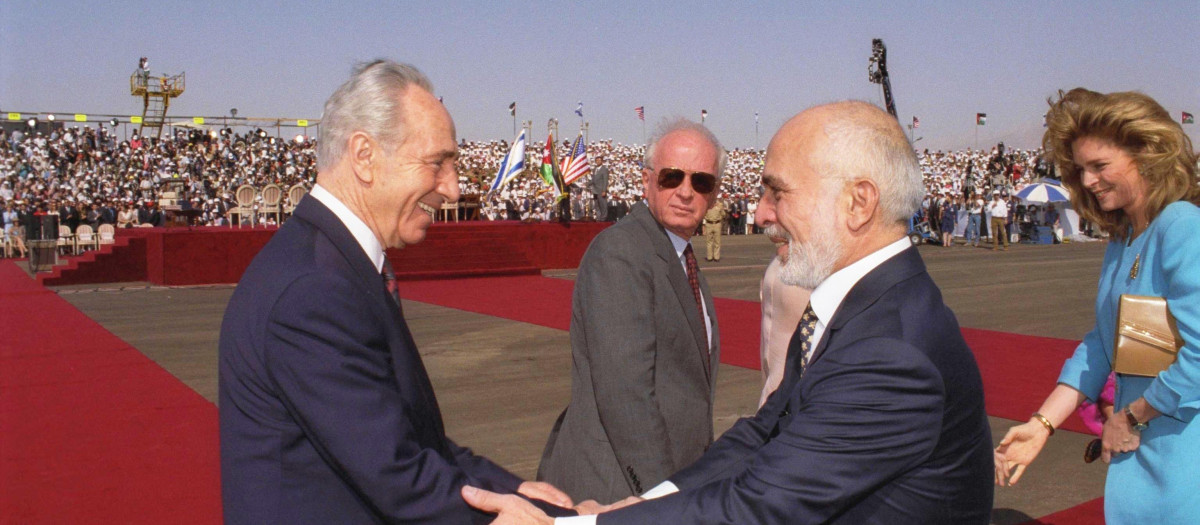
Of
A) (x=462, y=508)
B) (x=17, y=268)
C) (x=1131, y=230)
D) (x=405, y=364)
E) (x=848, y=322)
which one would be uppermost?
(x=1131, y=230)

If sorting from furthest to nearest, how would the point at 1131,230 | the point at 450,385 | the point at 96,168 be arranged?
the point at 96,168 < the point at 450,385 < the point at 1131,230

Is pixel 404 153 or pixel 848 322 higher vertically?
pixel 404 153

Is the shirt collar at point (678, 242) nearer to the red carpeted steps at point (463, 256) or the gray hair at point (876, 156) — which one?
the gray hair at point (876, 156)

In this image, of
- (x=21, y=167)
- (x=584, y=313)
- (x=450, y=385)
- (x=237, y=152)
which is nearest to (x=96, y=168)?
(x=21, y=167)

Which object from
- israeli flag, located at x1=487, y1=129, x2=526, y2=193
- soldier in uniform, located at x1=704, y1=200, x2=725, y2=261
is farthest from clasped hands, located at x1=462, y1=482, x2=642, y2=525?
israeli flag, located at x1=487, y1=129, x2=526, y2=193

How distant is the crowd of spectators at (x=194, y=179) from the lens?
2920 centimetres

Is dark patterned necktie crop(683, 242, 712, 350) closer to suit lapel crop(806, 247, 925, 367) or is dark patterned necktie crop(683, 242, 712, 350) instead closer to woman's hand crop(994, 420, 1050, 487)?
woman's hand crop(994, 420, 1050, 487)

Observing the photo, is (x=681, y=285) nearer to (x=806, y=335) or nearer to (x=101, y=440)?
(x=806, y=335)

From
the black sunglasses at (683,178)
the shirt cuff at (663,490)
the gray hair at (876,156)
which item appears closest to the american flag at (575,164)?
the black sunglasses at (683,178)

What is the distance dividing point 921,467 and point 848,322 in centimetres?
30

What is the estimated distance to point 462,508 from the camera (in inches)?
71.2

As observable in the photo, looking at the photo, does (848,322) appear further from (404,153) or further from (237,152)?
(237,152)

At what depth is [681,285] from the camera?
2920 millimetres

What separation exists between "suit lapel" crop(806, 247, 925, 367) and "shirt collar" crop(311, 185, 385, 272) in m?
0.97
